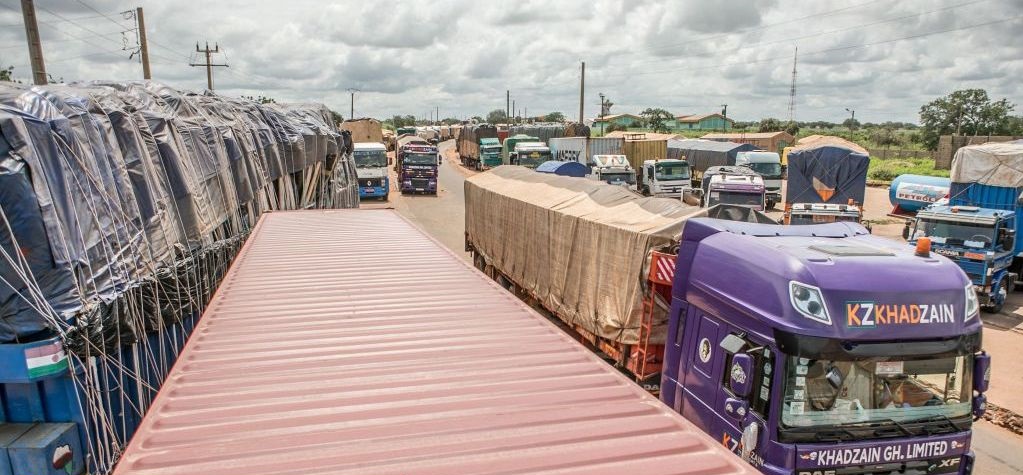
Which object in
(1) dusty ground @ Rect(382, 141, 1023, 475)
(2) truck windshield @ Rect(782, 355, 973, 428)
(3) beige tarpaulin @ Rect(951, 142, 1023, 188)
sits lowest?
(1) dusty ground @ Rect(382, 141, 1023, 475)

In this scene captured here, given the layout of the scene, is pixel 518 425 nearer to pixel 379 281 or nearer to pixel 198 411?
pixel 198 411

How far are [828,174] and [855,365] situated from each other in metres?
22.0

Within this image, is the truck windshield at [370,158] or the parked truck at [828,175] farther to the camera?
the truck windshield at [370,158]

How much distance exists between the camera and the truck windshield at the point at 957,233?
14062mm

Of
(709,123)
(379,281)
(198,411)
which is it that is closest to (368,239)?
(379,281)

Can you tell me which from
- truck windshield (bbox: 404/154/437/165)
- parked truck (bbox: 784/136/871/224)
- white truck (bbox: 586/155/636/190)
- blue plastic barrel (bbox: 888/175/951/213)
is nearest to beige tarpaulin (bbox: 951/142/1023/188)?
blue plastic barrel (bbox: 888/175/951/213)

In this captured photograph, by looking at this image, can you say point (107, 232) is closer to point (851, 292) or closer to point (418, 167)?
point (851, 292)

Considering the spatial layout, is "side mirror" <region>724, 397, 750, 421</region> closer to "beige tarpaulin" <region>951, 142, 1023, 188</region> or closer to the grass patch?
"beige tarpaulin" <region>951, 142, 1023, 188</region>

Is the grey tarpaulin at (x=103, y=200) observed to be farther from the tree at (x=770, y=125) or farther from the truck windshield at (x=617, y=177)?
the tree at (x=770, y=125)

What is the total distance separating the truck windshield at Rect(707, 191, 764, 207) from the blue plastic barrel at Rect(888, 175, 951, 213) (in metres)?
5.35

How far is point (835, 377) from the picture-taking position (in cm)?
503

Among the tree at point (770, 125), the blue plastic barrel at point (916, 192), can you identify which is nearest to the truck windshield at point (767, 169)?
the blue plastic barrel at point (916, 192)

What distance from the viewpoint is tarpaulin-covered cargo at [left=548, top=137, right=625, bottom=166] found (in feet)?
122

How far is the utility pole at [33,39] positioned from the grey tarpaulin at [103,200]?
4.28m
